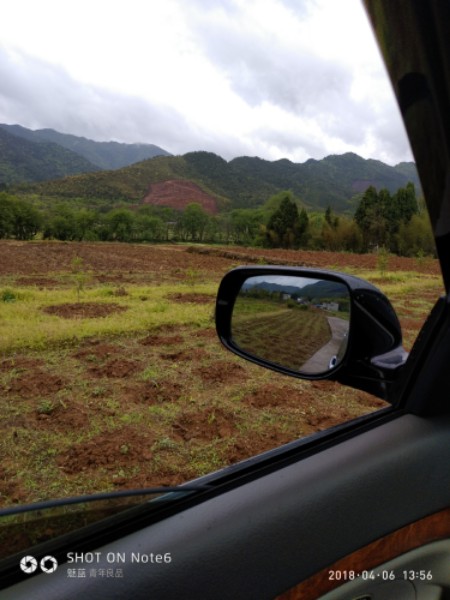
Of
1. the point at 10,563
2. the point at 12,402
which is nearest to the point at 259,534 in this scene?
the point at 10,563

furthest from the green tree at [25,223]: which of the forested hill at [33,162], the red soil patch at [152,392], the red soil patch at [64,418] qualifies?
the forested hill at [33,162]

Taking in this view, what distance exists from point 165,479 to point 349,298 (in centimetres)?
178

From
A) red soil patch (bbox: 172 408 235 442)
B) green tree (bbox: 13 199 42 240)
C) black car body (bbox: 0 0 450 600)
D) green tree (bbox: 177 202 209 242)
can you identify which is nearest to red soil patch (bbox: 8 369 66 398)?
red soil patch (bbox: 172 408 235 442)

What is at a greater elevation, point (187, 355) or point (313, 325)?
point (313, 325)

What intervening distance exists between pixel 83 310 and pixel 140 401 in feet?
14.4

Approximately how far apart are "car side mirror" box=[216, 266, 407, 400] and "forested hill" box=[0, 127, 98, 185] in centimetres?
11447

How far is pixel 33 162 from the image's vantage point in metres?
122

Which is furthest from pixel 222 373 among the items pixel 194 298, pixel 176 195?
pixel 176 195

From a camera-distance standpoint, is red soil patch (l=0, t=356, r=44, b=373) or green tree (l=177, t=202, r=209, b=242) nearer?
red soil patch (l=0, t=356, r=44, b=373)

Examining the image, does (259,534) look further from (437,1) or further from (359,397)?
(359,397)

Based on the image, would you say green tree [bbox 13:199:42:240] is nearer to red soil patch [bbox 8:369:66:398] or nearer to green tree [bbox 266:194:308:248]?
green tree [bbox 266:194:308:248]

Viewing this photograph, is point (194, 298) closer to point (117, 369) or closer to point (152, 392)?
point (117, 369)

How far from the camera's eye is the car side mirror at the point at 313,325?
814mm

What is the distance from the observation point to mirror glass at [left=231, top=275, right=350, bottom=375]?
89 cm
